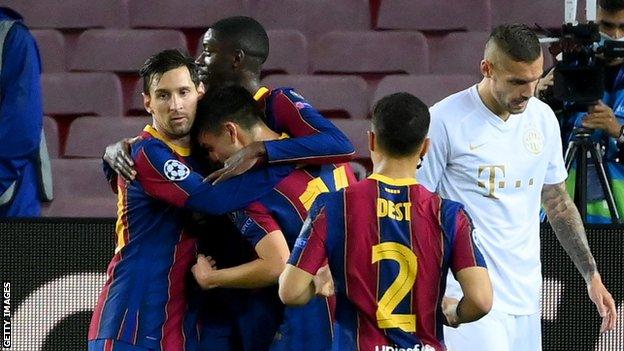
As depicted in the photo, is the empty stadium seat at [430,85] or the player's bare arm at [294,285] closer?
the player's bare arm at [294,285]

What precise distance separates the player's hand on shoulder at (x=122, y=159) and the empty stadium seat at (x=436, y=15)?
156 inches

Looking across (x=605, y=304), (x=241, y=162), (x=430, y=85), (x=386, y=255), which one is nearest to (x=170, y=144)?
(x=241, y=162)

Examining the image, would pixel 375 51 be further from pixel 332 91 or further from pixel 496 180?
pixel 496 180

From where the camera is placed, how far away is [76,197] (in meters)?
7.08

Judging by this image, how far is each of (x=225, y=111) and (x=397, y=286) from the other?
0.82m

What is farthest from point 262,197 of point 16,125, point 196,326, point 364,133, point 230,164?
point 364,133

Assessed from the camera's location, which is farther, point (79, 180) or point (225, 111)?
point (79, 180)

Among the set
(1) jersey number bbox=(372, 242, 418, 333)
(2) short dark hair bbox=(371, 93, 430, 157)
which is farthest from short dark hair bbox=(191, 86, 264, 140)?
(1) jersey number bbox=(372, 242, 418, 333)

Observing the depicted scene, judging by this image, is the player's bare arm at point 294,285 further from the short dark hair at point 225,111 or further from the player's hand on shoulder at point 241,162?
the short dark hair at point 225,111

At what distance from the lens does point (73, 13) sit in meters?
7.99

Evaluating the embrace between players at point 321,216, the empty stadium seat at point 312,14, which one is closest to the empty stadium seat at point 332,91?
the empty stadium seat at point 312,14

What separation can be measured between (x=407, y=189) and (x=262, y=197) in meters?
0.63

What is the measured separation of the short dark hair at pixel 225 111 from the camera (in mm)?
3779

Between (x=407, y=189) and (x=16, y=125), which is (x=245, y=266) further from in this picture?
(x=16, y=125)
